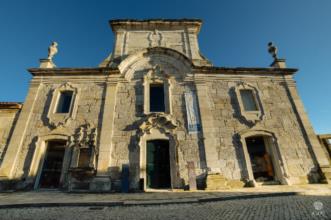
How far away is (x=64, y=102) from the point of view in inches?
404

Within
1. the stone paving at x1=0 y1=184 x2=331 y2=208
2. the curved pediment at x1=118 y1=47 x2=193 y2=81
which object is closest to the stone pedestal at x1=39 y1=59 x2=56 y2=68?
the curved pediment at x1=118 y1=47 x2=193 y2=81

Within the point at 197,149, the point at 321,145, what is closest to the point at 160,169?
the point at 197,149

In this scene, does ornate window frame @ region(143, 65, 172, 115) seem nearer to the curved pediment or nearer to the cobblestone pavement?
the curved pediment

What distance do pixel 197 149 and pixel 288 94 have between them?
682 centimetres

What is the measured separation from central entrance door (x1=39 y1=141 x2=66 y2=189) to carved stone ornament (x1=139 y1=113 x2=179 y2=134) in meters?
4.37

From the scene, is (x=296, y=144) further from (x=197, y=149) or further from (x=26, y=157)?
(x=26, y=157)

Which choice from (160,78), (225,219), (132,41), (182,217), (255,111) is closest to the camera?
(225,219)

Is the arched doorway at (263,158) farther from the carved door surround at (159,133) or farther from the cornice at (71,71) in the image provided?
the cornice at (71,71)

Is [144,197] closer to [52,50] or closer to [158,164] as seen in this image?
[158,164]

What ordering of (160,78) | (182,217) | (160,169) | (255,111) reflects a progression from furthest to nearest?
(160,78), (255,111), (160,169), (182,217)

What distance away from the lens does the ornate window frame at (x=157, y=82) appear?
9.80 meters

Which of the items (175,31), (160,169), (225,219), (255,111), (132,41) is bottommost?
(225,219)

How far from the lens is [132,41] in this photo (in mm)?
12406

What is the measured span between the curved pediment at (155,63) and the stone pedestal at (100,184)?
5.67 metres
